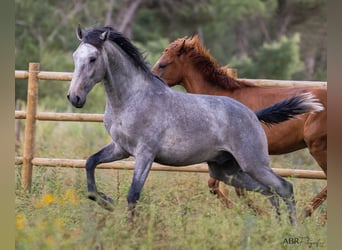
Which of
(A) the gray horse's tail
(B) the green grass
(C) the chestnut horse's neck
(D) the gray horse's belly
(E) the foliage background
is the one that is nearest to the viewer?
(B) the green grass

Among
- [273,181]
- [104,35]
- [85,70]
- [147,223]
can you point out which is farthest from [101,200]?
[273,181]

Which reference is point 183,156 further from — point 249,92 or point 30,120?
point 30,120

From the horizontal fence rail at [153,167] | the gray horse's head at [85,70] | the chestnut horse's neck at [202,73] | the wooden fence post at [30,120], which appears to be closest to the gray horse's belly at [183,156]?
the gray horse's head at [85,70]

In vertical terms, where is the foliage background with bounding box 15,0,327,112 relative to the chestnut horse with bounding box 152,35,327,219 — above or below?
above

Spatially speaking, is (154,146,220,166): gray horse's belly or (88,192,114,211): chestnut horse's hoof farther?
(154,146,220,166): gray horse's belly

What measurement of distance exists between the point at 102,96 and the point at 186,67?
236 inches

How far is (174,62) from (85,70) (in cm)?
207

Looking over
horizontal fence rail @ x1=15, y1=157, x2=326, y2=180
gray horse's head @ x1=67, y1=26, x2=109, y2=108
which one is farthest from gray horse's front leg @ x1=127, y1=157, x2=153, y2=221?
horizontal fence rail @ x1=15, y1=157, x2=326, y2=180

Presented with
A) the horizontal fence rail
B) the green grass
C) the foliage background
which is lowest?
the green grass

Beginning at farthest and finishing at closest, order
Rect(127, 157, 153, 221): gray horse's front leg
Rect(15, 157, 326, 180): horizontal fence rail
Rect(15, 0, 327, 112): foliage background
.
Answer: Rect(15, 0, 327, 112): foliage background → Rect(15, 157, 326, 180): horizontal fence rail → Rect(127, 157, 153, 221): gray horse's front leg

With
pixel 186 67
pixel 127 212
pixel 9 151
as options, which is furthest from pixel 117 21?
pixel 9 151

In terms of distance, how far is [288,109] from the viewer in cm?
472

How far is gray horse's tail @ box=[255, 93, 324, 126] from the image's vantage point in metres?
4.66

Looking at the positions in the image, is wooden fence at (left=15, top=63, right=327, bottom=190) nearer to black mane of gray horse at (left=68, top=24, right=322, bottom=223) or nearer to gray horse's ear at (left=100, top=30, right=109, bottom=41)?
black mane of gray horse at (left=68, top=24, right=322, bottom=223)
